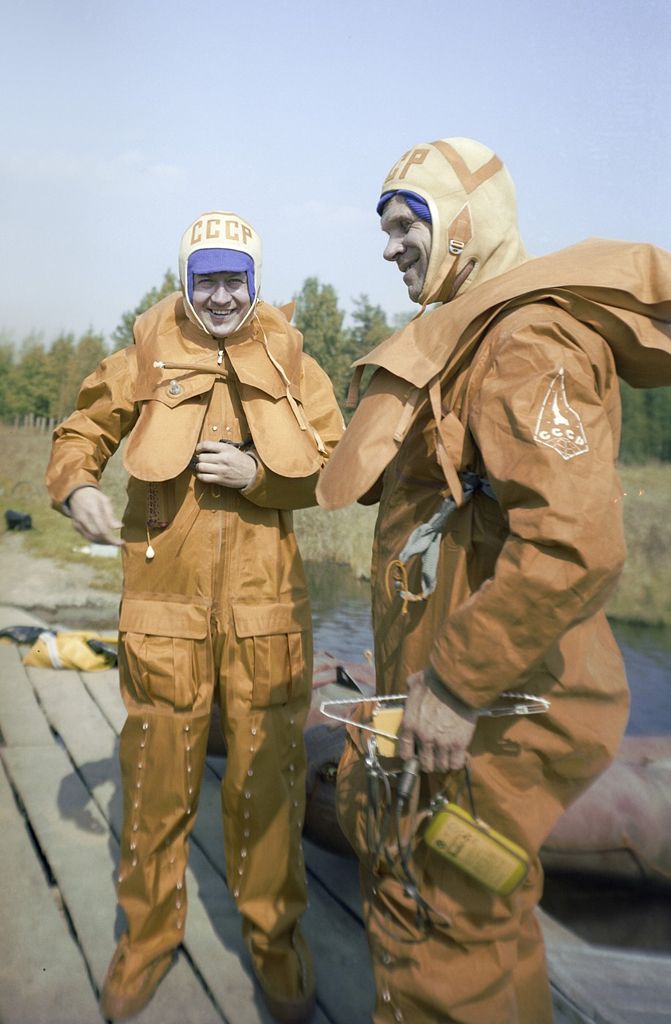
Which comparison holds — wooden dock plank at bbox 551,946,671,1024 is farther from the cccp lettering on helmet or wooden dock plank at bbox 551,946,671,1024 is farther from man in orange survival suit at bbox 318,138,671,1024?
the cccp lettering on helmet

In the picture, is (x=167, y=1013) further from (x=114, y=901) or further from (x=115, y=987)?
(x=114, y=901)

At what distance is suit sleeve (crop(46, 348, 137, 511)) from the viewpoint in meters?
2.46

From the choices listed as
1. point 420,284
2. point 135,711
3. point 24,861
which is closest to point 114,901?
point 24,861

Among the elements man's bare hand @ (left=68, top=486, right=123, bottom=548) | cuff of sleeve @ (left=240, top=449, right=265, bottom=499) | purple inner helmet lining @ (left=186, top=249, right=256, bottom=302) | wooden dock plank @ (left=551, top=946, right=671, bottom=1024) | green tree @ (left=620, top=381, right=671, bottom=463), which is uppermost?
green tree @ (left=620, top=381, right=671, bottom=463)

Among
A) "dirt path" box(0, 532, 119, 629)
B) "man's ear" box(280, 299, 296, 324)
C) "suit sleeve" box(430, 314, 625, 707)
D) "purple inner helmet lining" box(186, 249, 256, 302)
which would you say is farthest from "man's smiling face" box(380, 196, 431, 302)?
"dirt path" box(0, 532, 119, 629)

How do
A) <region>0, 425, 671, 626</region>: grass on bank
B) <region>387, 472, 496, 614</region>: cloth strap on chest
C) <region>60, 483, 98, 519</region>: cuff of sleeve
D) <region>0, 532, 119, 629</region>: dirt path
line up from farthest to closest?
1. <region>0, 425, 671, 626</region>: grass on bank
2. <region>0, 532, 119, 629</region>: dirt path
3. <region>60, 483, 98, 519</region>: cuff of sleeve
4. <region>387, 472, 496, 614</region>: cloth strap on chest

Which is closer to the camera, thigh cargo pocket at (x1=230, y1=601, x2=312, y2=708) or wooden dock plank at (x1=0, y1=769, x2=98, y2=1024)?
wooden dock plank at (x1=0, y1=769, x2=98, y2=1024)

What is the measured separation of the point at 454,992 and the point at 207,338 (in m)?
1.78

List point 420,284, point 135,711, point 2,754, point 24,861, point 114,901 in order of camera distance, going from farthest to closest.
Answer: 1. point 2,754
2. point 24,861
3. point 114,901
4. point 135,711
5. point 420,284

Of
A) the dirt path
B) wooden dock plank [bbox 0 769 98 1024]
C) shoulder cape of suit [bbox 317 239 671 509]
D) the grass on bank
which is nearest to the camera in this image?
shoulder cape of suit [bbox 317 239 671 509]

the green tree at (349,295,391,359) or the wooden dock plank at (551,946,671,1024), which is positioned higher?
the green tree at (349,295,391,359)

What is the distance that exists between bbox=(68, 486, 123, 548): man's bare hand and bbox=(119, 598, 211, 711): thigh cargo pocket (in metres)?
0.23

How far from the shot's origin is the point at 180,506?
244cm

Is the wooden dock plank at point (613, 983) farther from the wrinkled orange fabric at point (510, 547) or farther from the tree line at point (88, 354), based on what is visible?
the tree line at point (88, 354)
